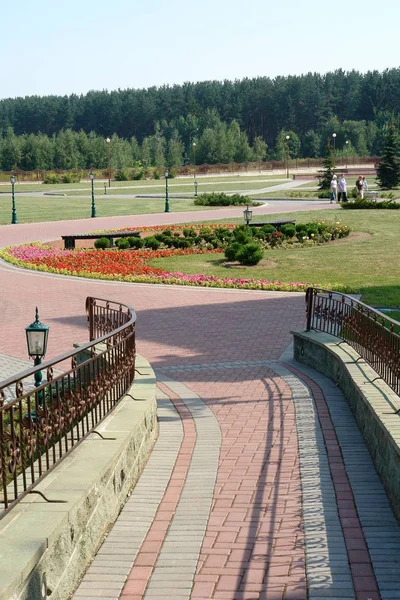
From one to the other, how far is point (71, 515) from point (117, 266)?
1706cm

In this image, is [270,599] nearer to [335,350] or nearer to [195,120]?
[335,350]

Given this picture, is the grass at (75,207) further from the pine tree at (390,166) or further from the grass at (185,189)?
the pine tree at (390,166)

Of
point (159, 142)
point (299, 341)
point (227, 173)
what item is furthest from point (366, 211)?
point (159, 142)

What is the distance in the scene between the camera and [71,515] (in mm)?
4332

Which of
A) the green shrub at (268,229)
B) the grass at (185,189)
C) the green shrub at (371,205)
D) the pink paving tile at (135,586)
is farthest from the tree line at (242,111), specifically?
the pink paving tile at (135,586)

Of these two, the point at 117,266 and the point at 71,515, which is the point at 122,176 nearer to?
the point at 117,266

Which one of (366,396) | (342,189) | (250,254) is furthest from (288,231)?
(366,396)

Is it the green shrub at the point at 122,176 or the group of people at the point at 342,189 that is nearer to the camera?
the group of people at the point at 342,189

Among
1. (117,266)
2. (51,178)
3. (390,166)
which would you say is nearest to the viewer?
(117,266)

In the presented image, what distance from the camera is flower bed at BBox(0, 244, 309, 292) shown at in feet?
59.9

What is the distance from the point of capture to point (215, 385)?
9.65 meters

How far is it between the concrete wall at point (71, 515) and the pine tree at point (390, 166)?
47.9 m

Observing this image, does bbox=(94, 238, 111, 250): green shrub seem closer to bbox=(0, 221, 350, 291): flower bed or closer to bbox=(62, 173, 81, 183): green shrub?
bbox=(0, 221, 350, 291): flower bed

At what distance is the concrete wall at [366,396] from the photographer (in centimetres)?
566
